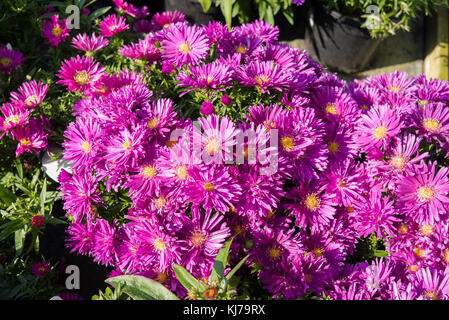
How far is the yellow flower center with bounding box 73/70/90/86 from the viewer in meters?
1.27

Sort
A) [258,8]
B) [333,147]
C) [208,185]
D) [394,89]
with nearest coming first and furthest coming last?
1. [208,185]
2. [333,147]
3. [394,89]
4. [258,8]

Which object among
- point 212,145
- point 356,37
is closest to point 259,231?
point 212,145

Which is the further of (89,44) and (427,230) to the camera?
(89,44)

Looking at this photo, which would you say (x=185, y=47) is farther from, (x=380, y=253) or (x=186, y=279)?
(x=380, y=253)

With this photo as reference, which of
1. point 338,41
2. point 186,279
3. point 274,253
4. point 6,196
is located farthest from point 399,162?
point 338,41

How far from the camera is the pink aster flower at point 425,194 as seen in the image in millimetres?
1021

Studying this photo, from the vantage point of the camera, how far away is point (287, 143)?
3.37 ft

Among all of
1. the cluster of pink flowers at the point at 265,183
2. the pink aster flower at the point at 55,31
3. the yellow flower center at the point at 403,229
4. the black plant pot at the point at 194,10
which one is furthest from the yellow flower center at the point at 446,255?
the black plant pot at the point at 194,10

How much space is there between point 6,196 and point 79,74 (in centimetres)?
49

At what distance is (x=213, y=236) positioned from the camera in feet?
3.25

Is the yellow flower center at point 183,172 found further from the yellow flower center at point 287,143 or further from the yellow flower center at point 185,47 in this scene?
the yellow flower center at point 185,47

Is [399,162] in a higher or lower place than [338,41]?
lower
